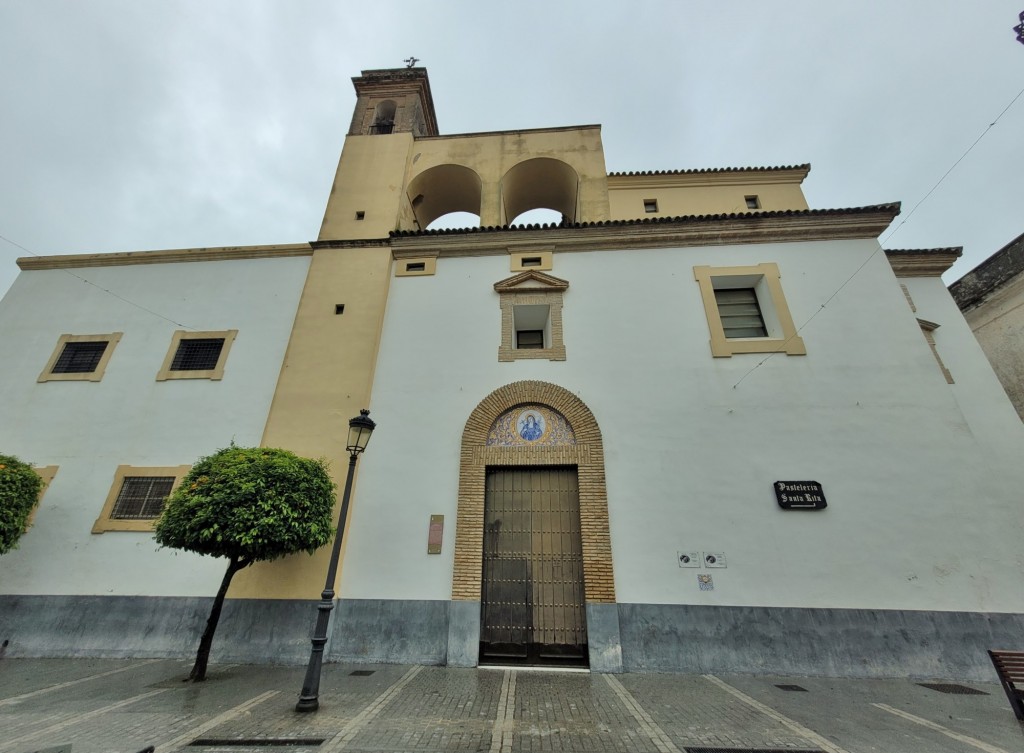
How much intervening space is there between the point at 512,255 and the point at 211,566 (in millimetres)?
8506

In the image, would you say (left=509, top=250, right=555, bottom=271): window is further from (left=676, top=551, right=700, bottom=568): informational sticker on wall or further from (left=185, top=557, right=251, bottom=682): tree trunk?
(left=185, top=557, right=251, bottom=682): tree trunk

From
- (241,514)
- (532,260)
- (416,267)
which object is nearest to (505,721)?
(241,514)

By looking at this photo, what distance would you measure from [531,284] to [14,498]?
10.0m

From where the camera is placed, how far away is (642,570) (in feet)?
22.5

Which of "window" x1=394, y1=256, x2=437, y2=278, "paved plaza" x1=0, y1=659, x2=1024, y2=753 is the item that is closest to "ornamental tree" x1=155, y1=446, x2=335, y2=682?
"paved plaza" x1=0, y1=659, x2=1024, y2=753

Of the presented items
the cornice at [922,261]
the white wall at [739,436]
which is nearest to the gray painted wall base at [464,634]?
the white wall at [739,436]

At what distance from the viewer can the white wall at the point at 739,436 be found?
263 inches

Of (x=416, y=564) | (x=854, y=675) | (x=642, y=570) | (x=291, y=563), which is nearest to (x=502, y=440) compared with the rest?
(x=416, y=564)

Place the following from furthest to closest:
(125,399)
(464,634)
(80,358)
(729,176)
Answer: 1. (729,176)
2. (80,358)
3. (125,399)
4. (464,634)

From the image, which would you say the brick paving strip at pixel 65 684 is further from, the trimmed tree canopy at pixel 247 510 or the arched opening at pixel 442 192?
the arched opening at pixel 442 192

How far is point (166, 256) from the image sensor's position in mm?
10609

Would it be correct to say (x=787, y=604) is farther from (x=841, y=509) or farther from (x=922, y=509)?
(x=922, y=509)

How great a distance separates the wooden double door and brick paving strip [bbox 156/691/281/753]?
3.11 m

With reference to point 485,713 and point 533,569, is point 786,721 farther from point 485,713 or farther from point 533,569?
point 533,569
